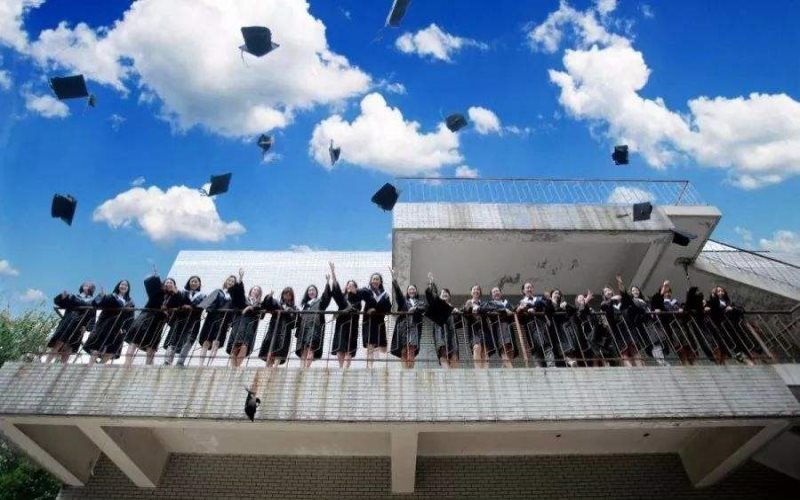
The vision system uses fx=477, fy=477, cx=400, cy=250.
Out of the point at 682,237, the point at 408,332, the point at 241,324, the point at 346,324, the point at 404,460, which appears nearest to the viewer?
the point at 404,460

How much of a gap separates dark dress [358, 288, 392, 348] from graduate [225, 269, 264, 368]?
4.43 feet

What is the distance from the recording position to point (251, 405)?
16.0 feet

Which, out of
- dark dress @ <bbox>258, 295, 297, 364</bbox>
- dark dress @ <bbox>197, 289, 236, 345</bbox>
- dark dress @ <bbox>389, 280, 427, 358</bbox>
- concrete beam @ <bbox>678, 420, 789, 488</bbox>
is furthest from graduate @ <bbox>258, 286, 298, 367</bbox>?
concrete beam @ <bbox>678, 420, 789, 488</bbox>

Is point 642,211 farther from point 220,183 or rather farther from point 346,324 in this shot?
point 220,183

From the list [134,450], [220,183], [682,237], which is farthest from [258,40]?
[682,237]

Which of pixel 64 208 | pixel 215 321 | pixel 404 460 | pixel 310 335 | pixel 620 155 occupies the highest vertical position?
pixel 620 155

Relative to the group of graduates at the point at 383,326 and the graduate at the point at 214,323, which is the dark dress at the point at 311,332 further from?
the graduate at the point at 214,323

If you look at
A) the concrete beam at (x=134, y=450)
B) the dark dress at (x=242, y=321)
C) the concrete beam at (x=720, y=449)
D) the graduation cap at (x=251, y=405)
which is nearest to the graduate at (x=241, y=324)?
the dark dress at (x=242, y=321)

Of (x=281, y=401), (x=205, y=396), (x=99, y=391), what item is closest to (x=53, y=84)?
(x=99, y=391)

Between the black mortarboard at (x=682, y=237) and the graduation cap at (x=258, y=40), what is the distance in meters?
7.15

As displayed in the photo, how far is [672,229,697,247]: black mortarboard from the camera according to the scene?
8000 millimetres

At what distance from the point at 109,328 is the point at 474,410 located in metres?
4.58

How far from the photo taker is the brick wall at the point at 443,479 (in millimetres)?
6422

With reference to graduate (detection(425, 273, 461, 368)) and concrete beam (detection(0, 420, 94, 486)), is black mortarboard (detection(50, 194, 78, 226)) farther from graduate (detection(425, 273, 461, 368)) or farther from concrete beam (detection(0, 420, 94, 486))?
graduate (detection(425, 273, 461, 368))
